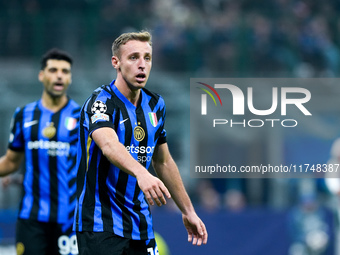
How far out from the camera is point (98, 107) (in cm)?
398

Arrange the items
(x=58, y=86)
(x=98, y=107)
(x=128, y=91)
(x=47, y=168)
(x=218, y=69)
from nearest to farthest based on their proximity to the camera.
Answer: (x=98, y=107) < (x=128, y=91) < (x=47, y=168) < (x=58, y=86) < (x=218, y=69)

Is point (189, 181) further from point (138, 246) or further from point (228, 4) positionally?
point (138, 246)

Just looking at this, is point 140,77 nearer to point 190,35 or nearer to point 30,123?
point 30,123

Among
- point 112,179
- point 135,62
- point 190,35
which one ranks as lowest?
point 112,179

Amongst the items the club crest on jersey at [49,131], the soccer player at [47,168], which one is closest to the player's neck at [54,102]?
the soccer player at [47,168]

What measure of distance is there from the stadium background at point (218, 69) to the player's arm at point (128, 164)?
18.6 feet

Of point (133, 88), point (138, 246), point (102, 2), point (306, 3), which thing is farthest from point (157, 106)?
point (306, 3)

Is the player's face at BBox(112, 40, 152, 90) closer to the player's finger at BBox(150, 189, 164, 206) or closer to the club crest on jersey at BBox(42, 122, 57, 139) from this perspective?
the player's finger at BBox(150, 189, 164, 206)

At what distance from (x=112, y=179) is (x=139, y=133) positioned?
1.15ft

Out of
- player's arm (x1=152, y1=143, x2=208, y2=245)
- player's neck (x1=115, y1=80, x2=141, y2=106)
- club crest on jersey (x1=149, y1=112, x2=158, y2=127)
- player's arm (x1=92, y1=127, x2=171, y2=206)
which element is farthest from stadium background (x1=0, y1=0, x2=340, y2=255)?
player's arm (x1=92, y1=127, x2=171, y2=206)

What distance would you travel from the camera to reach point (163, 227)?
368 inches

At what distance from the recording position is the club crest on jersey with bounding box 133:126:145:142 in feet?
13.6

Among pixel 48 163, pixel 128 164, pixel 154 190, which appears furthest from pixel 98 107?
pixel 48 163

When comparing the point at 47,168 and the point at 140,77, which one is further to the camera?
the point at 47,168
